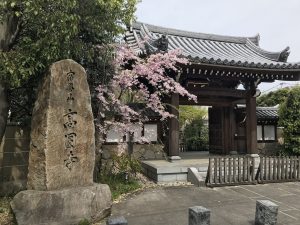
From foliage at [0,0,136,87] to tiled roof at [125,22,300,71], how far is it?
3.32m

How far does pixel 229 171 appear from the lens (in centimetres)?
988

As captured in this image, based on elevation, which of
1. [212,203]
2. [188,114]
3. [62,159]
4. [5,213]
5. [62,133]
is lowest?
[5,213]

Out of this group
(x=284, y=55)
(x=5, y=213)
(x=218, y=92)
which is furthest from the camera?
(x=284, y=55)

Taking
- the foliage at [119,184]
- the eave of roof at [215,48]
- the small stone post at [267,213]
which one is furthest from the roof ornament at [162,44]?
the small stone post at [267,213]

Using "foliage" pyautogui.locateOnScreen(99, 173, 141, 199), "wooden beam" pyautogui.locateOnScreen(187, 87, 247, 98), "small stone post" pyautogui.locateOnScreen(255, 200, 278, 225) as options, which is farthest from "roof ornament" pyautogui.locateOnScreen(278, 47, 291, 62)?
"small stone post" pyautogui.locateOnScreen(255, 200, 278, 225)

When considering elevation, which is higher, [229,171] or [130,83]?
[130,83]

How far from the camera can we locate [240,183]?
9992mm

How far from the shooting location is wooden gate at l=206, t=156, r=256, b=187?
9.71 meters

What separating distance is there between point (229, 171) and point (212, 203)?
7.14ft

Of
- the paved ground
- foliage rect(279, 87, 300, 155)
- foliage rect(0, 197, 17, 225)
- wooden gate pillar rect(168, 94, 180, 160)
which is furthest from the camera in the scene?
foliage rect(279, 87, 300, 155)

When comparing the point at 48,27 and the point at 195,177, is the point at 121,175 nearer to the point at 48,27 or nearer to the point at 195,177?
the point at 195,177

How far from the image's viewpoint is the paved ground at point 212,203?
6746mm

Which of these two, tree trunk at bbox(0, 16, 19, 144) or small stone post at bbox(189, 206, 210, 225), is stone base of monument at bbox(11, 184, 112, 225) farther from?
tree trunk at bbox(0, 16, 19, 144)

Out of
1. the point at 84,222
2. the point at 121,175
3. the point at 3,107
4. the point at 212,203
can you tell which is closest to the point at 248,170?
the point at 212,203
